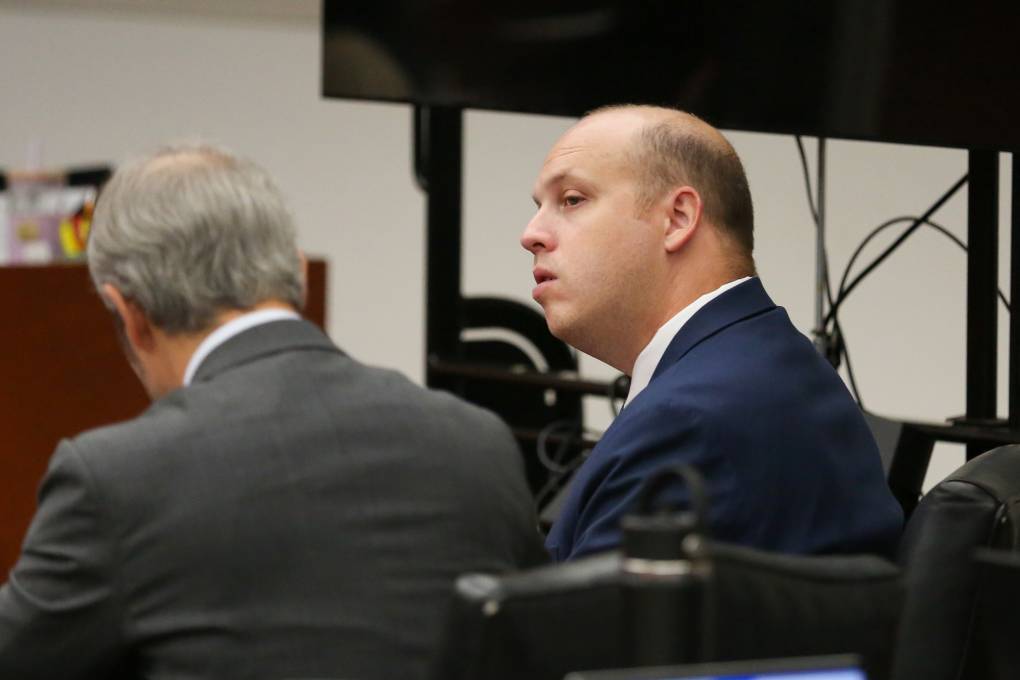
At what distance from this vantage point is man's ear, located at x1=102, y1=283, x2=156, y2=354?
4.48ft

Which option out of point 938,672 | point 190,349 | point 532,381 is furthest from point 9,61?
point 938,672

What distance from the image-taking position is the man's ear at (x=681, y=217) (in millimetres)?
1821

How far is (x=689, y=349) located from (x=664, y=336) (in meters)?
0.07

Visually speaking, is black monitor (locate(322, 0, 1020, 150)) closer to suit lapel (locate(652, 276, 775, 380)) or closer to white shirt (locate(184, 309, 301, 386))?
suit lapel (locate(652, 276, 775, 380))

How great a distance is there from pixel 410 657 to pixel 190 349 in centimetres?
34

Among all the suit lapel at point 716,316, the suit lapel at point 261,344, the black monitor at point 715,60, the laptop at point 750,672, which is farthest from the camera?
the black monitor at point 715,60

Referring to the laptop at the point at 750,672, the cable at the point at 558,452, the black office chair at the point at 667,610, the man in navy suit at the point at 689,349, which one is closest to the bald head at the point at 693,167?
the man in navy suit at the point at 689,349

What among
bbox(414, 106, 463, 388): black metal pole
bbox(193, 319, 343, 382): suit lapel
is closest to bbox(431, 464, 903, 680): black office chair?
bbox(193, 319, 343, 382): suit lapel

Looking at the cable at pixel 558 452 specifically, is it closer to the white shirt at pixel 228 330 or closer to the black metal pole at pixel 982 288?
the black metal pole at pixel 982 288

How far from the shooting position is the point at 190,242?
1.34 m

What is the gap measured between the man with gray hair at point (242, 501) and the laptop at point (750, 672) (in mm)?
499

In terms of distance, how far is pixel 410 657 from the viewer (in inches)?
49.4

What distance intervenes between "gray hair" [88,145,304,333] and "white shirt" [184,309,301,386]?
0.01 metres

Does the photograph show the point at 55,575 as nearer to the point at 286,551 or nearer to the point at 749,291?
the point at 286,551
